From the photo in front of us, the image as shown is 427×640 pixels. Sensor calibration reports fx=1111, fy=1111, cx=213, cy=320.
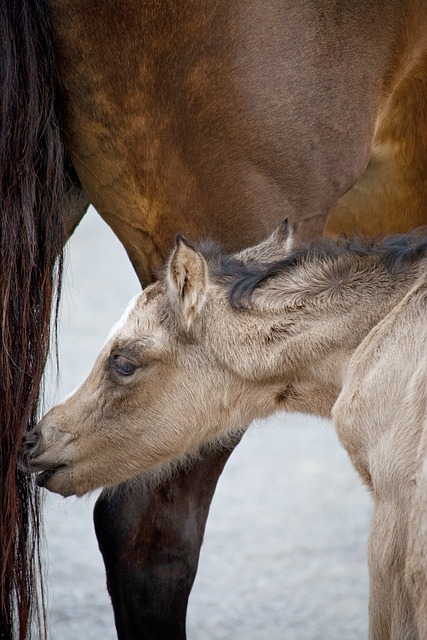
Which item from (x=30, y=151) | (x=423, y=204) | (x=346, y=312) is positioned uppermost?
(x=423, y=204)

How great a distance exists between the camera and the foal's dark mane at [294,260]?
241cm

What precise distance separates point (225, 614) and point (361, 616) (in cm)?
50

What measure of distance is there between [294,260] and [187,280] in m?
0.25

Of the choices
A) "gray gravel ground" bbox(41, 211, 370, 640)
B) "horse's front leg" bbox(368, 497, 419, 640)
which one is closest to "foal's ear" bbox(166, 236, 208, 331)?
"horse's front leg" bbox(368, 497, 419, 640)

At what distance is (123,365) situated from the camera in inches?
98.0

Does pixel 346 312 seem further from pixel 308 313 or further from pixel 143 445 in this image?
pixel 143 445

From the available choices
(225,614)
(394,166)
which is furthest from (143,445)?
(225,614)

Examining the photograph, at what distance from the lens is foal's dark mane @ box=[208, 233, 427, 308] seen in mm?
2412

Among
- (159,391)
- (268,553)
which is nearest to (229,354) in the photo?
(159,391)

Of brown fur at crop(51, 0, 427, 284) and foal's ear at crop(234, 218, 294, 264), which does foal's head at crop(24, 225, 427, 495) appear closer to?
foal's ear at crop(234, 218, 294, 264)

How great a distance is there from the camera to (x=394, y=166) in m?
2.79

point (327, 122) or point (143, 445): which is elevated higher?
point (327, 122)

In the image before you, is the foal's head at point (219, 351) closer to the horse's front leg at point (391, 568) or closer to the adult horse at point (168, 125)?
the adult horse at point (168, 125)

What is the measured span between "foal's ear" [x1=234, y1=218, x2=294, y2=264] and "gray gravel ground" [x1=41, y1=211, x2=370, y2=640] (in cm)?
84
